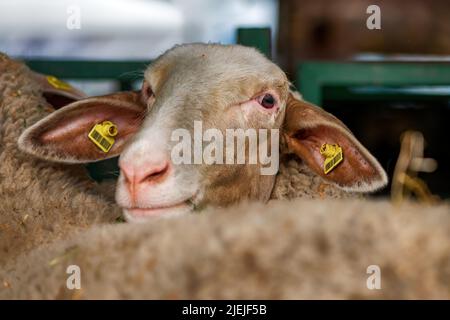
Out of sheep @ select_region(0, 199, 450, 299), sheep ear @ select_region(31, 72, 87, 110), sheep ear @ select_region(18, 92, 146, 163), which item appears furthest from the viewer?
sheep ear @ select_region(31, 72, 87, 110)

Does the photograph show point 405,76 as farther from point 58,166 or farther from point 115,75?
point 58,166

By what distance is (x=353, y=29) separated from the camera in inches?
310

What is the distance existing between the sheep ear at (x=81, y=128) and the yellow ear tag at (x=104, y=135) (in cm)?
2

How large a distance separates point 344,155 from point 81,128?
1.07 meters

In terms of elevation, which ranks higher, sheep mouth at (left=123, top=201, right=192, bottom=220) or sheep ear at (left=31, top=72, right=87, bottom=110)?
sheep ear at (left=31, top=72, right=87, bottom=110)

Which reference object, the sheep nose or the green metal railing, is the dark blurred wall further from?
the sheep nose

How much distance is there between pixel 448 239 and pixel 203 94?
1.68 metres

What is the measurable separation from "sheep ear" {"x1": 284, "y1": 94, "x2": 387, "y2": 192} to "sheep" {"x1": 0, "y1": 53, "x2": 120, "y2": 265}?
2.67 feet

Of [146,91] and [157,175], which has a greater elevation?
[146,91]

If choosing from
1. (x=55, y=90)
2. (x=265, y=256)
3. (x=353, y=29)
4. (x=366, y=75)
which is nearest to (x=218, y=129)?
(x=55, y=90)

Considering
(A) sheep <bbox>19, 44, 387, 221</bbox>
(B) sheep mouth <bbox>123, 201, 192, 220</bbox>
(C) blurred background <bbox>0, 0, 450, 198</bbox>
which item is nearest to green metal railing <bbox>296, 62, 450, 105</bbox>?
(A) sheep <bbox>19, 44, 387, 221</bbox>

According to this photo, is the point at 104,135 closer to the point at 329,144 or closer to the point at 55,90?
the point at 55,90

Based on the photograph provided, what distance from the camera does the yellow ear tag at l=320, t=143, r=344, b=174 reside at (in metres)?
2.77
